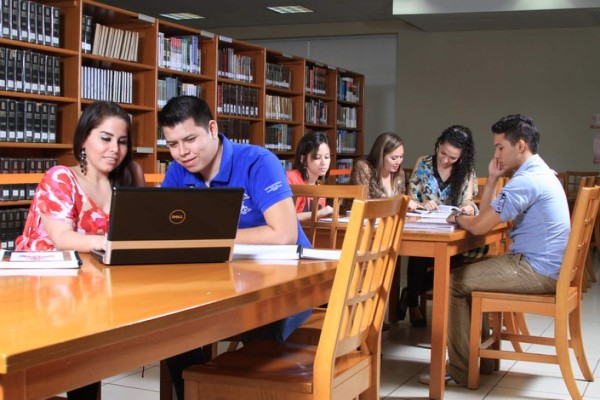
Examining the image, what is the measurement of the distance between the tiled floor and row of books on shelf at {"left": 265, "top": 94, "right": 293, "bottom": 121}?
Result: 4068 mm

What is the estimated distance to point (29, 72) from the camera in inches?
193

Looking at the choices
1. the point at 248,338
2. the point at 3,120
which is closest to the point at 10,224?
the point at 3,120

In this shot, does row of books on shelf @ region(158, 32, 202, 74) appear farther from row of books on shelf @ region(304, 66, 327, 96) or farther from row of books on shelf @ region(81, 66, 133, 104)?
row of books on shelf @ region(304, 66, 327, 96)

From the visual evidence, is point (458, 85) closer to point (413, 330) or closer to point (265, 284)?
point (413, 330)

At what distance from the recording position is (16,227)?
4.93 m

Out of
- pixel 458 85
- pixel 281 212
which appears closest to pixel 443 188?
pixel 281 212

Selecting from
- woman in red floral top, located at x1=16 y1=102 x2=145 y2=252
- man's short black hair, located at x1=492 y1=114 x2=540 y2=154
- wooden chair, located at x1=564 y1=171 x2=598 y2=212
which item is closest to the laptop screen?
woman in red floral top, located at x1=16 y1=102 x2=145 y2=252

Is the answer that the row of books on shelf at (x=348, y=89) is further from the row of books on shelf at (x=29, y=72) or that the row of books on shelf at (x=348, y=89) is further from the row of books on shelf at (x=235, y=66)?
the row of books on shelf at (x=29, y=72)

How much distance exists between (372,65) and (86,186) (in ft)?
27.4

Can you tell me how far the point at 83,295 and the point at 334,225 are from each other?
68.1 inches

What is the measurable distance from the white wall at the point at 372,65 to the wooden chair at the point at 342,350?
27.4 ft

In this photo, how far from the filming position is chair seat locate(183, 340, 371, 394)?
1752 mm

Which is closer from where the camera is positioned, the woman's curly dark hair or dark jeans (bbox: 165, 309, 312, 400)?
dark jeans (bbox: 165, 309, 312, 400)

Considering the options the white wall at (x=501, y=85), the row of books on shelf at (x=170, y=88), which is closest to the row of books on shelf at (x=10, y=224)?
the row of books on shelf at (x=170, y=88)
